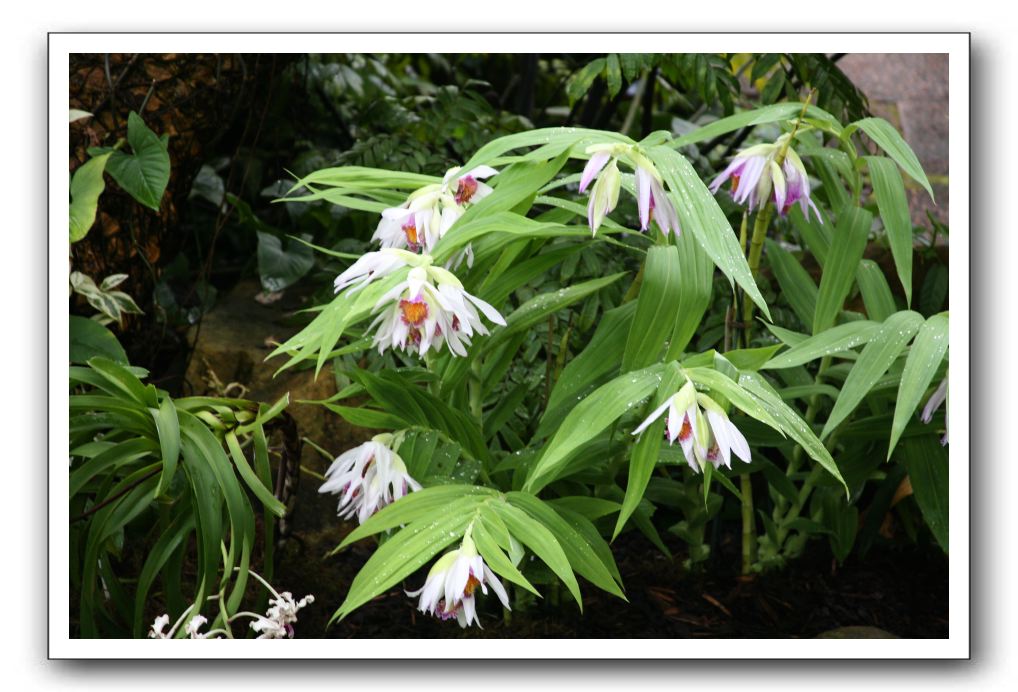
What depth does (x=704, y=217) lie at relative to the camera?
108 cm

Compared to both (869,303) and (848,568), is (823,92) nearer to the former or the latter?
(869,303)

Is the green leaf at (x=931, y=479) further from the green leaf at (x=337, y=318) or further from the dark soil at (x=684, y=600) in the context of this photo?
the green leaf at (x=337, y=318)

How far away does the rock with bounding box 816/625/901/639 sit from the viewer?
1.41m

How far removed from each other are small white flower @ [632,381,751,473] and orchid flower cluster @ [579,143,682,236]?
0.65ft

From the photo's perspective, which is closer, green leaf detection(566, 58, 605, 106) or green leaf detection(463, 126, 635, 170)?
green leaf detection(463, 126, 635, 170)

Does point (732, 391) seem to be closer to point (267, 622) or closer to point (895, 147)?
point (895, 147)

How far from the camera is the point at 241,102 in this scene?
5.97 feet

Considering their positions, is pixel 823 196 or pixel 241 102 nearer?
pixel 241 102

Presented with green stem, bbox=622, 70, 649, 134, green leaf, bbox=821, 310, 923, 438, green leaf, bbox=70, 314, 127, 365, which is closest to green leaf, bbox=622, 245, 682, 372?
green leaf, bbox=821, 310, 923, 438

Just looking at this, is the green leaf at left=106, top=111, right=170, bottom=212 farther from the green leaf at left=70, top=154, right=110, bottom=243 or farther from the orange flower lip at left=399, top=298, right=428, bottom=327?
the orange flower lip at left=399, top=298, right=428, bottom=327

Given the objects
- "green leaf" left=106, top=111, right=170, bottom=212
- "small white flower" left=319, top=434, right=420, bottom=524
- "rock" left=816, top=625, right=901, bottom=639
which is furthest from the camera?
"green leaf" left=106, top=111, right=170, bottom=212

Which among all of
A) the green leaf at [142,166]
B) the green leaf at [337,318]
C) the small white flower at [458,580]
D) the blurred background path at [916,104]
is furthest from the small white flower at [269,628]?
the blurred background path at [916,104]
